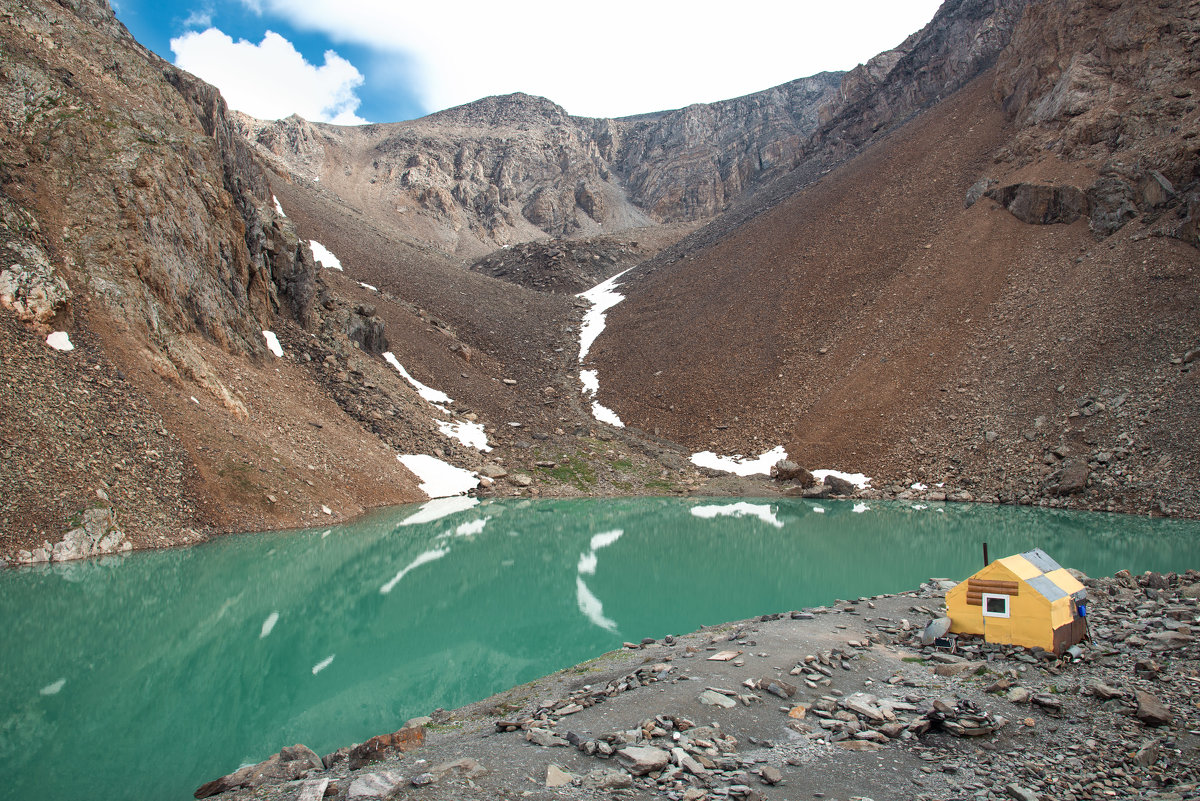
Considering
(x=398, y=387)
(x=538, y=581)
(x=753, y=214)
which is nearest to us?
(x=538, y=581)

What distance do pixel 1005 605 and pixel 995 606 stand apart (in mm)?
168

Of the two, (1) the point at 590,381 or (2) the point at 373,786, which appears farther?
(1) the point at 590,381

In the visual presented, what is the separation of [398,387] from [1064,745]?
3804 centimetres

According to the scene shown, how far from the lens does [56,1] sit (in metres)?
34.0

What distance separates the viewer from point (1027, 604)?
10.6 meters

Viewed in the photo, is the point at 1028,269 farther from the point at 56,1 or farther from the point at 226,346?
the point at 56,1

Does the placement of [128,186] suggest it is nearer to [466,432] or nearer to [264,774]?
[466,432]

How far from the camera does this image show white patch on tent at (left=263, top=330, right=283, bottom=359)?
3519cm

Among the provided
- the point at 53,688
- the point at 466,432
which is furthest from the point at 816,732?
the point at 466,432

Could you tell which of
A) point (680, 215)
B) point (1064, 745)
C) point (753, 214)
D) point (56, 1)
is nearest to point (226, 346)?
point (56, 1)

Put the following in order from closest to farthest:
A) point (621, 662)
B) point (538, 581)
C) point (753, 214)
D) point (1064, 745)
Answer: point (1064, 745) < point (621, 662) < point (538, 581) < point (753, 214)

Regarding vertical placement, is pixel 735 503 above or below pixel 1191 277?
below

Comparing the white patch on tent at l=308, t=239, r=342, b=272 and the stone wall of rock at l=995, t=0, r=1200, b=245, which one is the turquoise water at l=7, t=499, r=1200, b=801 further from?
the white patch on tent at l=308, t=239, r=342, b=272

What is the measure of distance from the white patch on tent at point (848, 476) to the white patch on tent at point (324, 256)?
41.6m
